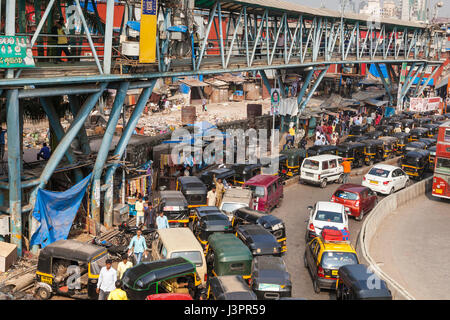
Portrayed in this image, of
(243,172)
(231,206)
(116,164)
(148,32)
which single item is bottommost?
(231,206)

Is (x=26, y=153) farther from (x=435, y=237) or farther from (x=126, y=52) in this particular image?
(x=435, y=237)

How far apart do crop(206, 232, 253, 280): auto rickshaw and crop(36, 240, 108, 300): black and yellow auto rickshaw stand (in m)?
3.23

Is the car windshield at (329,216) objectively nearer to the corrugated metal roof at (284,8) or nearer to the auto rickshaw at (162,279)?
the auto rickshaw at (162,279)

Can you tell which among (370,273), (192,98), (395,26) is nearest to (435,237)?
(370,273)

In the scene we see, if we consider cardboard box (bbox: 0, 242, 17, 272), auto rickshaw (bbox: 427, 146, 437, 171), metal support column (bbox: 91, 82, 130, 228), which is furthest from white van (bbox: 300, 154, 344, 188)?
cardboard box (bbox: 0, 242, 17, 272)

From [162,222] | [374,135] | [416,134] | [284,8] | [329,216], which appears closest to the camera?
[162,222]

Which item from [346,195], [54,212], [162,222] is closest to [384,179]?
[346,195]

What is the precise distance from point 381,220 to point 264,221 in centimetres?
794

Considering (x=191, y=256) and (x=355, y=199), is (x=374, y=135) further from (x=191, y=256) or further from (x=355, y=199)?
(x=191, y=256)

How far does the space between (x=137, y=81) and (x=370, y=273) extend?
1097 centimetres

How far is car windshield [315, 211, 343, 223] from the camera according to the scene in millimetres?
18828

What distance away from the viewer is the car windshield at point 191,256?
14.2 m

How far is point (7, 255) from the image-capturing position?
1419 centimetres

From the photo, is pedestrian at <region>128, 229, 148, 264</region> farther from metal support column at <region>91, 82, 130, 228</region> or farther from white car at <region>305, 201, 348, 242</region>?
white car at <region>305, 201, 348, 242</region>
